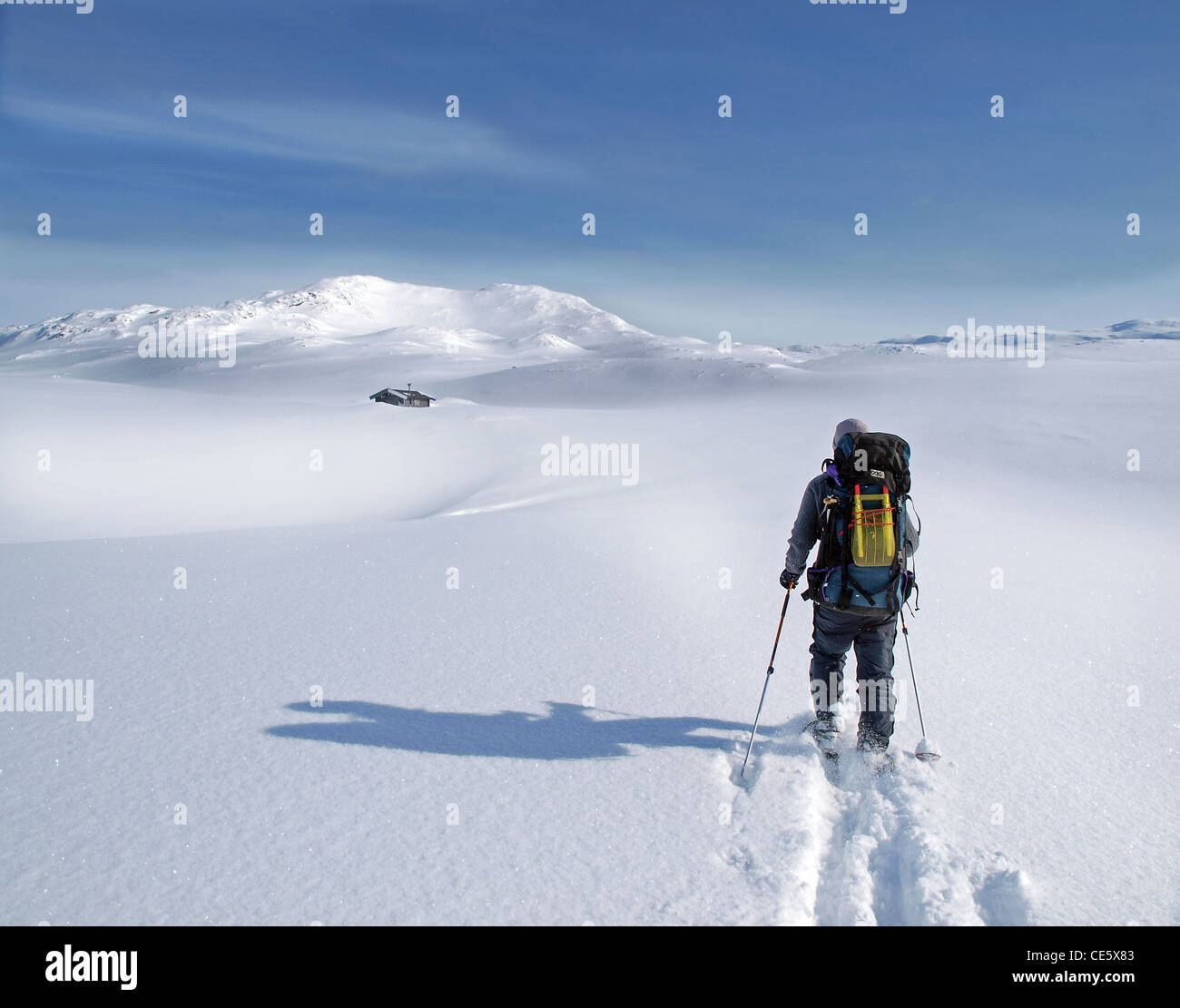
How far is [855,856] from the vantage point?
308 cm

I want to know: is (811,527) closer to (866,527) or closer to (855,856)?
(866,527)

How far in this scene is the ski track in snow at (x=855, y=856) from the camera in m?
2.74

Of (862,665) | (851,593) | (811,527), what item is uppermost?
(811,527)

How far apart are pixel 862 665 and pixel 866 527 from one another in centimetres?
85

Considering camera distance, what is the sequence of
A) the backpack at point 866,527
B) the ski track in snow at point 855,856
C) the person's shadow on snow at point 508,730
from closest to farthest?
1. the ski track in snow at point 855,856
2. the backpack at point 866,527
3. the person's shadow on snow at point 508,730

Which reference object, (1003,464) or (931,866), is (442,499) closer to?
(1003,464)

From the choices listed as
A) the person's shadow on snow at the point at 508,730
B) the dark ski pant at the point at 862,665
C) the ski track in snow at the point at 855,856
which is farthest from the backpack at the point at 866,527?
the person's shadow on snow at the point at 508,730

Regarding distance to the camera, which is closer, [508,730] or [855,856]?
[855,856]

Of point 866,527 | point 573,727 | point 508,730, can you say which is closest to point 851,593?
point 866,527

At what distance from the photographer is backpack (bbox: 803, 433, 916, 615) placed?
375 cm

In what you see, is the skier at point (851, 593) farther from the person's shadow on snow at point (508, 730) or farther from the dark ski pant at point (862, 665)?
the person's shadow on snow at point (508, 730)

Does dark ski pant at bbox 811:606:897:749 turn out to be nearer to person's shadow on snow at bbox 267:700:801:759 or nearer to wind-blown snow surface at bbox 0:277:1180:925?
wind-blown snow surface at bbox 0:277:1180:925

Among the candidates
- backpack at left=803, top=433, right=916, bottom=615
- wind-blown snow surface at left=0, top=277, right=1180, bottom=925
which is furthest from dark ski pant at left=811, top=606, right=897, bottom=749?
wind-blown snow surface at left=0, top=277, right=1180, bottom=925
